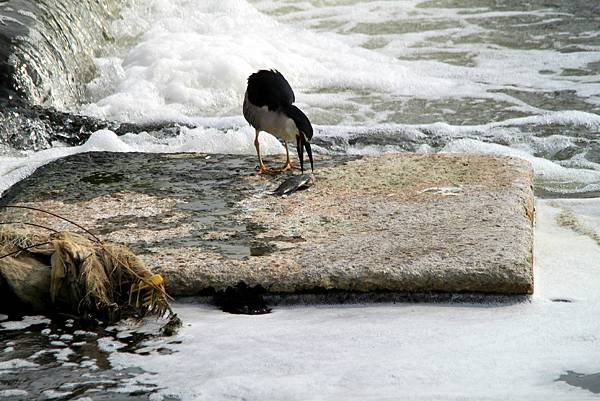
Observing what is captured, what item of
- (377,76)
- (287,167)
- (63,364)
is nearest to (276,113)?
(287,167)

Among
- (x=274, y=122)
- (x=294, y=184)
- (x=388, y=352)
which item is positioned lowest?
(x=388, y=352)

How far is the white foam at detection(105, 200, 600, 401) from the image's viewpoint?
2.79 m

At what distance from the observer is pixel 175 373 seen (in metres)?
2.95

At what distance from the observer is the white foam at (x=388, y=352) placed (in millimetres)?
2795

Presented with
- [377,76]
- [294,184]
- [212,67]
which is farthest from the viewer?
[377,76]

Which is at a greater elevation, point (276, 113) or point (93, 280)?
point (276, 113)

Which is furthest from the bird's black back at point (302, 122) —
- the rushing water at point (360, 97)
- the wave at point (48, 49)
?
the wave at point (48, 49)

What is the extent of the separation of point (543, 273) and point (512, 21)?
7.89 metres

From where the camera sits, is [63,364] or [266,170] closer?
[63,364]

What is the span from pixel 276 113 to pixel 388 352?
7.73 ft

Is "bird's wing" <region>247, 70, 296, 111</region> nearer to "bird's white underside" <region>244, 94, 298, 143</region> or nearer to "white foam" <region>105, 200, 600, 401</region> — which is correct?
"bird's white underside" <region>244, 94, 298, 143</region>

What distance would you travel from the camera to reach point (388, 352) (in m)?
3.08

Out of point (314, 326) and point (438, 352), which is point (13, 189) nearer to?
point (314, 326)

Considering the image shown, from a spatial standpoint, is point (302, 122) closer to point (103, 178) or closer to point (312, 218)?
point (312, 218)
